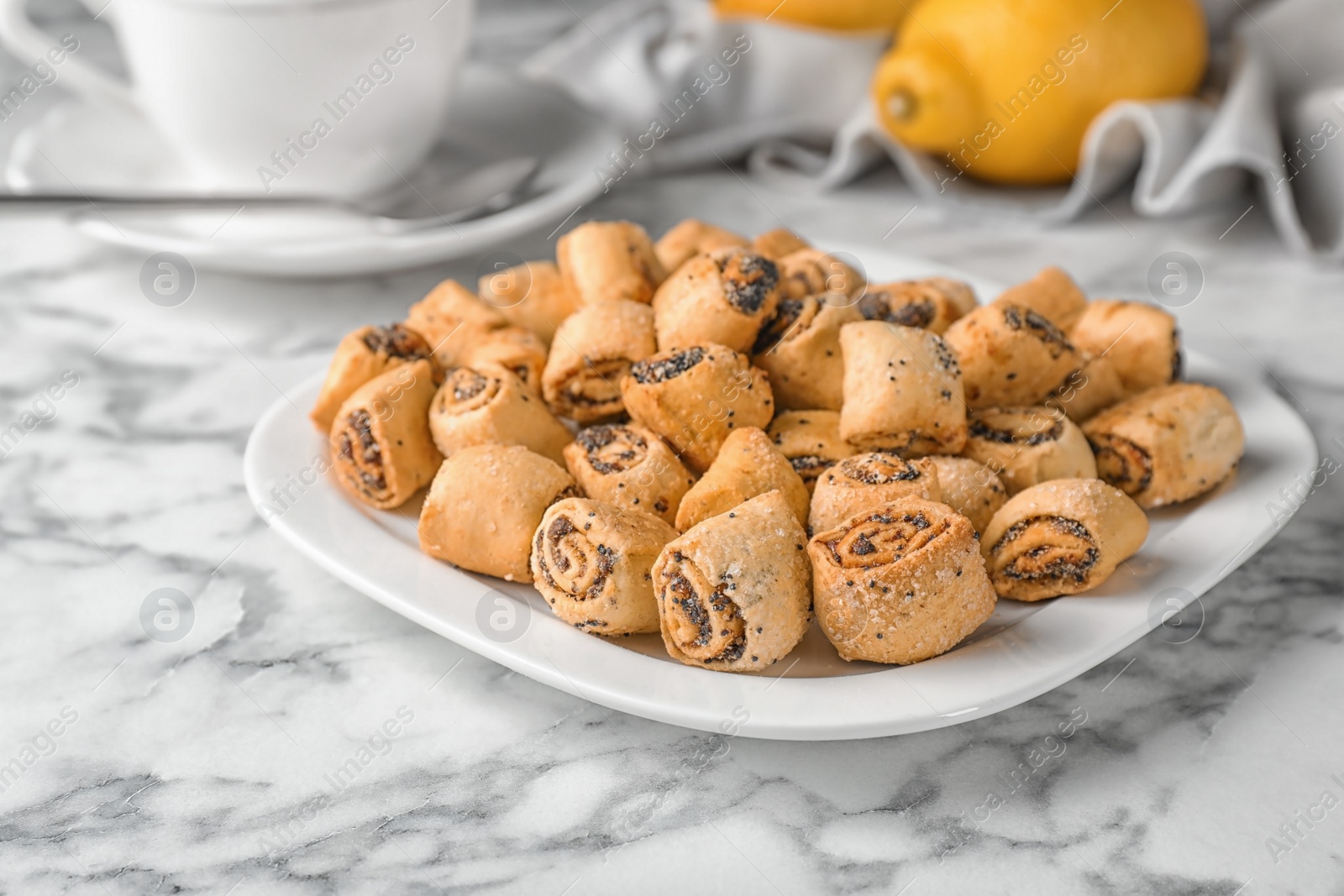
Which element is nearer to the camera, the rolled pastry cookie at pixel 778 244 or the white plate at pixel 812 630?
the white plate at pixel 812 630

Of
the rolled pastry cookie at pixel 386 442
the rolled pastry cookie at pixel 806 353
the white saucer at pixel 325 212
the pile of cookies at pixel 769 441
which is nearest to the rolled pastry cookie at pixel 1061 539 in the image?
the pile of cookies at pixel 769 441

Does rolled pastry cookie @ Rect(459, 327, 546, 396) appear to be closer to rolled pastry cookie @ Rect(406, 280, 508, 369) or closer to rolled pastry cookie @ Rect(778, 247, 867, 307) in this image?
rolled pastry cookie @ Rect(406, 280, 508, 369)

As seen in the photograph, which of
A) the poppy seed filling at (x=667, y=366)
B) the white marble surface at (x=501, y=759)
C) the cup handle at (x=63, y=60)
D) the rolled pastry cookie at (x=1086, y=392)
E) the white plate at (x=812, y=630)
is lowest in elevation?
the white marble surface at (x=501, y=759)

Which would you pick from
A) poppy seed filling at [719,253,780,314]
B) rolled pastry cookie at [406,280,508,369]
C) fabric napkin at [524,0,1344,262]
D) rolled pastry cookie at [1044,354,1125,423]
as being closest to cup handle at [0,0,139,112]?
fabric napkin at [524,0,1344,262]

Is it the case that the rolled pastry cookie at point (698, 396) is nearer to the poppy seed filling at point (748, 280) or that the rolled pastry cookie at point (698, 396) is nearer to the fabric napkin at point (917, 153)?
the poppy seed filling at point (748, 280)

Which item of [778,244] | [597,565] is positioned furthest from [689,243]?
[597,565]

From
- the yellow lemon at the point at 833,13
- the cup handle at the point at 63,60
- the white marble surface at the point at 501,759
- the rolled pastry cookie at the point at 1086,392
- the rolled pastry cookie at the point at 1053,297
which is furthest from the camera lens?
the yellow lemon at the point at 833,13
